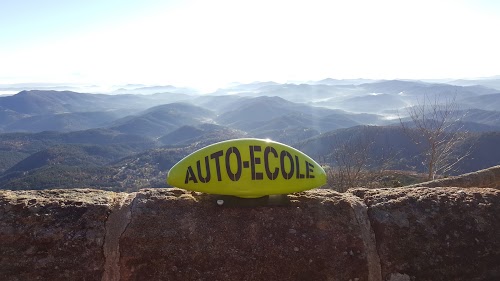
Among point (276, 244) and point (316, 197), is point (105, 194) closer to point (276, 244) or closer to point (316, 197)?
point (276, 244)

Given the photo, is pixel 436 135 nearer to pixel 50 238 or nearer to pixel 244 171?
pixel 244 171

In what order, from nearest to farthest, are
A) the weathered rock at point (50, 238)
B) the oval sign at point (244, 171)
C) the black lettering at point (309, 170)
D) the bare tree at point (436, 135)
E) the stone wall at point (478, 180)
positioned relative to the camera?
the weathered rock at point (50, 238), the oval sign at point (244, 171), the black lettering at point (309, 170), the stone wall at point (478, 180), the bare tree at point (436, 135)

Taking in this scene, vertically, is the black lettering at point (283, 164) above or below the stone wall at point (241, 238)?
above

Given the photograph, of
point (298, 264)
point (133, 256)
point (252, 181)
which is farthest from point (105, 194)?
point (298, 264)

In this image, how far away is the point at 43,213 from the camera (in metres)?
2.67

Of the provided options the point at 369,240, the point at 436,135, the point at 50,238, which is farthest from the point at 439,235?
the point at 436,135

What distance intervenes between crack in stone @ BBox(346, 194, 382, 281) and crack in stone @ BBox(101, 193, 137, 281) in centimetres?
178

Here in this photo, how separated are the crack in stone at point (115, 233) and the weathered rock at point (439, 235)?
6.25 feet

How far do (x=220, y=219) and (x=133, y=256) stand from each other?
667mm

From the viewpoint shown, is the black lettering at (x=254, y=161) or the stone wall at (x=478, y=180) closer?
the black lettering at (x=254, y=161)

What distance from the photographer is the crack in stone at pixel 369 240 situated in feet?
8.86

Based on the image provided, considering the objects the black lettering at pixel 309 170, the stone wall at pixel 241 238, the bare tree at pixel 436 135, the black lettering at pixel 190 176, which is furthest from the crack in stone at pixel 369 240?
the bare tree at pixel 436 135

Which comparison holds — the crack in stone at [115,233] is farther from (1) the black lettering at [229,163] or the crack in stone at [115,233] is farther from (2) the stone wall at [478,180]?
(2) the stone wall at [478,180]

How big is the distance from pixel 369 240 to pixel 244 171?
1097 mm
